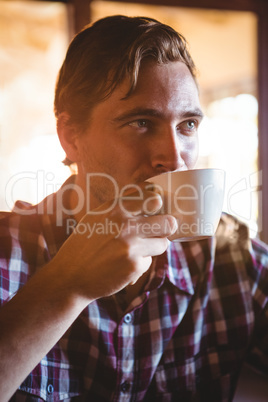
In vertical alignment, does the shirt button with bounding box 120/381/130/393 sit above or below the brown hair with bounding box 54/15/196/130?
below

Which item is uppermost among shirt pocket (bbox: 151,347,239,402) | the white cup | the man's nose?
the man's nose

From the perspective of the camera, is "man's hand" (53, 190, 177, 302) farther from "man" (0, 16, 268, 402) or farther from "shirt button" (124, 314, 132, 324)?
"shirt button" (124, 314, 132, 324)

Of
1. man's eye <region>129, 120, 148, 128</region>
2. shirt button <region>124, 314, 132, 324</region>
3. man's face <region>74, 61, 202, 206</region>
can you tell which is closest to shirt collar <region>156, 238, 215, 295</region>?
shirt button <region>124, 314, 132, 324</region>

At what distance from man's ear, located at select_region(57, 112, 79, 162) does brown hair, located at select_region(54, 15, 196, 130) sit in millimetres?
32

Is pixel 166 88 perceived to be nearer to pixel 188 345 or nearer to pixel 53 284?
pixel 53 284

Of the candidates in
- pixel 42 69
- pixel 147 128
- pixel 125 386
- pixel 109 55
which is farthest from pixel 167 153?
pixel 42 69

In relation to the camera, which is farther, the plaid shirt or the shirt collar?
the shirt collar

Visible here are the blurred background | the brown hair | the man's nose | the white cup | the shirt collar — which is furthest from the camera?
the blurred background

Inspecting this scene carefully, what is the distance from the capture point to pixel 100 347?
953 millimetres

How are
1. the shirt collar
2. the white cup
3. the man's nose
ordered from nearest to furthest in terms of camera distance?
the white cup → the man's nose → the shirt collar

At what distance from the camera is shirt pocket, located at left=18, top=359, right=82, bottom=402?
0.88 m

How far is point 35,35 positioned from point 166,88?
1663 millimetres

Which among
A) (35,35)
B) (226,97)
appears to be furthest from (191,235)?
(226,97)

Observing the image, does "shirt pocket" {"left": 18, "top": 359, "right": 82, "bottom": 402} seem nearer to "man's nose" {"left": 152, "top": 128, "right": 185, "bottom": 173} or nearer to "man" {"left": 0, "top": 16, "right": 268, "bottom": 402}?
"man" {"left": 0, "top": 16, "right": 268, "bottom": 402}
